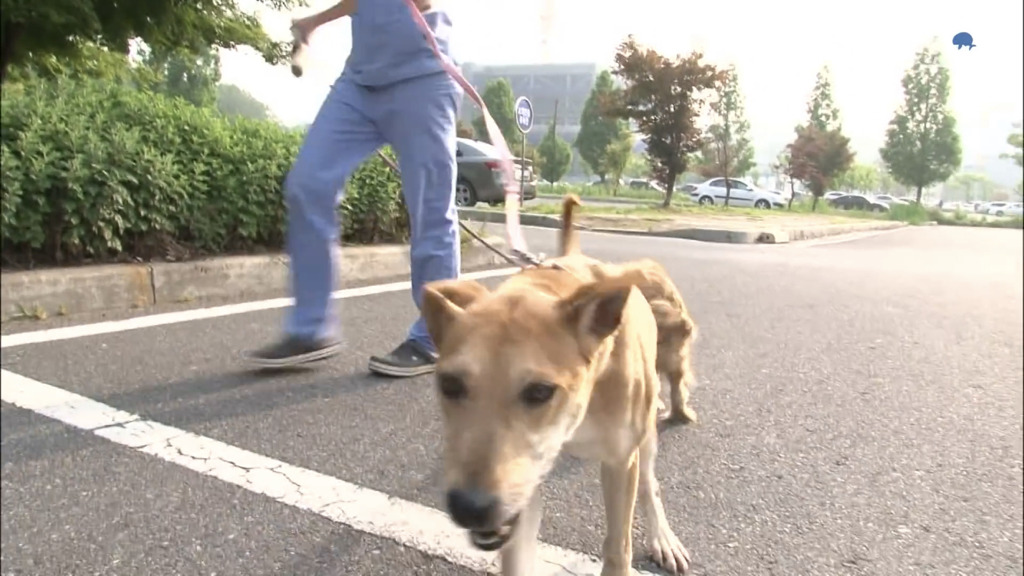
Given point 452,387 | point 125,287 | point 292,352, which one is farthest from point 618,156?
point 125,287

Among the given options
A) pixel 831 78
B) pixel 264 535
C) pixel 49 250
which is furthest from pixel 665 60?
pixel 49 250

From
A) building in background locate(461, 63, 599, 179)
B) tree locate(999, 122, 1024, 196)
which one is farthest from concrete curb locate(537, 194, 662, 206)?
tree locate(999, 122, 1024, 196)

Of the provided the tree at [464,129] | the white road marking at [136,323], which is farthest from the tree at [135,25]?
the white road marking at [136,323]

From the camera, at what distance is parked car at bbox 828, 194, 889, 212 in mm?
1417

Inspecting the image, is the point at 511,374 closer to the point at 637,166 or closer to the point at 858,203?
the point at 637,166

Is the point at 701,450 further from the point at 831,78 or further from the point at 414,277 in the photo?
the point at 831,78

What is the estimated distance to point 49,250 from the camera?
4.50 metres

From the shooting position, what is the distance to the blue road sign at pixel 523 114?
128 cm

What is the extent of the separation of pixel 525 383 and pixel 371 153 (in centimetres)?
52

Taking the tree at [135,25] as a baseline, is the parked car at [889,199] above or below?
below

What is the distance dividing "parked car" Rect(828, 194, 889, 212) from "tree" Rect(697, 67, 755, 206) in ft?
0.84

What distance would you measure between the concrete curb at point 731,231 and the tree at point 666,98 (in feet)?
0.95

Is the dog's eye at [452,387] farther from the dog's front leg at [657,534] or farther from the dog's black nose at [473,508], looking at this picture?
the dog's front leg at [657,534]

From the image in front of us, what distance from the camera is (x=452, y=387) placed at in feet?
4.21
